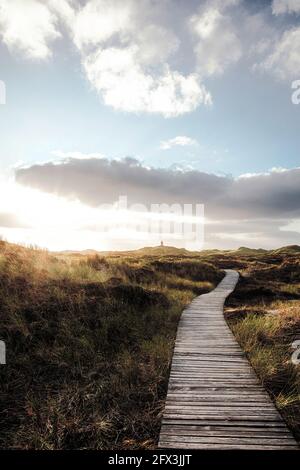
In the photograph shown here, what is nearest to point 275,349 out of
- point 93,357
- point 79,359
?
point 93,357

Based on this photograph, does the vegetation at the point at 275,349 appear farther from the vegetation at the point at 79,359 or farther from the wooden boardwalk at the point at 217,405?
the vegetation at the point at 79,359

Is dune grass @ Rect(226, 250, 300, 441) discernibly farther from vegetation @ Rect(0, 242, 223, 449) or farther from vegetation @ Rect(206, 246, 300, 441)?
vegetation @ Rect(0, 242, 223, 449)

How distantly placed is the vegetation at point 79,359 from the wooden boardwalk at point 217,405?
0.27 meters

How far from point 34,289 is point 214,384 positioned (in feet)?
20.2

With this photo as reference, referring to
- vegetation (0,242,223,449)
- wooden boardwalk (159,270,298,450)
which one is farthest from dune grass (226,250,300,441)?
vegetation (0,242,223,449)

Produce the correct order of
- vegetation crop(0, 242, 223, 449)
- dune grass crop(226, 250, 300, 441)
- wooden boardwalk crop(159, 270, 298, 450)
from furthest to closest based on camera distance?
dune grass crop(226, 250, 300, 441) < vegetation crop(0, 242, 223, 449) < wooden boardwalk crop(159, 270, 298, 450)

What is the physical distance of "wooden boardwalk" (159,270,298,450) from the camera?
163 inches

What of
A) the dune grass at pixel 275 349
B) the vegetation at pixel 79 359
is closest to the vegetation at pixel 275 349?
the dune grass at pixel 275 349

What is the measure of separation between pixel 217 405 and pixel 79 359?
302 cm

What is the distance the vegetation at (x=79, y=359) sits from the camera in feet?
14.8

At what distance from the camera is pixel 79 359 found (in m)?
6.70

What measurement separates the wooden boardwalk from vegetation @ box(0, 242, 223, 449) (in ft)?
0.90

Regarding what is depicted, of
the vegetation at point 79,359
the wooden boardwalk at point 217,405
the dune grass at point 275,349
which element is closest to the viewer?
the wooden boardwalk at point 217,405

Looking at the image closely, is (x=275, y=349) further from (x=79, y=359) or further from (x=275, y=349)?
(x=79, y=359)
